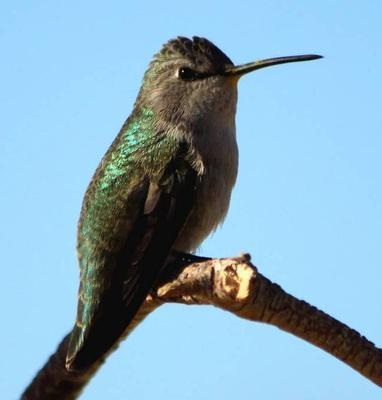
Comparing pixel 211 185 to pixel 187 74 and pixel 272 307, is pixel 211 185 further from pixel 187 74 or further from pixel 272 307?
pixel 272 307

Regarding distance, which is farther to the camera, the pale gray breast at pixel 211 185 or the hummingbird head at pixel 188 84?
the hummingbird head at pixel 188 84

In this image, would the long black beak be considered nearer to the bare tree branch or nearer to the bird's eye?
the bird's eye

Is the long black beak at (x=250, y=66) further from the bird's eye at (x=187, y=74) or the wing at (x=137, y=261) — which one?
the wing at (x=137, y=261)

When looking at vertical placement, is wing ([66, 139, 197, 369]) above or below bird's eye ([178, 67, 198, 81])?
below

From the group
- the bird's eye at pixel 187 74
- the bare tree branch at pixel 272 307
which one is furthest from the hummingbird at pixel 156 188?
the bare tree branch at pixel 272 307

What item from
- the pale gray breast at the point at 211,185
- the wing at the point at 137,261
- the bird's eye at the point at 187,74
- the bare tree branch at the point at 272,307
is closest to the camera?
the bare tree branch at the point at 272,307

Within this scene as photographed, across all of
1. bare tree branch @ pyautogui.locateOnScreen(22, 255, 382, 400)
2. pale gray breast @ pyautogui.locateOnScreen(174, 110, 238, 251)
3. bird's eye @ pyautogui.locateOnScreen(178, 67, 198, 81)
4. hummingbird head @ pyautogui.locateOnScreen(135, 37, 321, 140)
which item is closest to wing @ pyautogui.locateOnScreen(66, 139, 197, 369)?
pale gray breast @ pyautogui.locateOnScreen(174, 110, 238, 251)

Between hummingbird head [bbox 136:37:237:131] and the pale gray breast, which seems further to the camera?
hummingbird head [bbox 136:37:237:131]

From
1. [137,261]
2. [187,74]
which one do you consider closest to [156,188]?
[137,261]
